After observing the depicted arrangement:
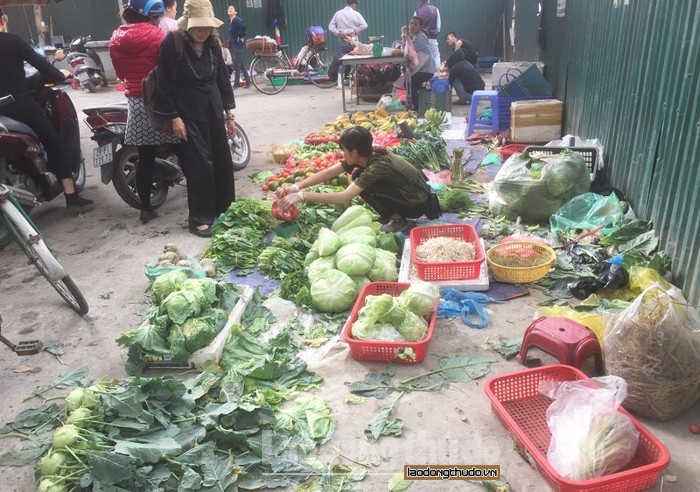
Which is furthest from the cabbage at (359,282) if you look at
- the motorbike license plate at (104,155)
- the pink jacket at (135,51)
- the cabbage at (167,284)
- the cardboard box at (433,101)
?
the cardboard box at (433,101)

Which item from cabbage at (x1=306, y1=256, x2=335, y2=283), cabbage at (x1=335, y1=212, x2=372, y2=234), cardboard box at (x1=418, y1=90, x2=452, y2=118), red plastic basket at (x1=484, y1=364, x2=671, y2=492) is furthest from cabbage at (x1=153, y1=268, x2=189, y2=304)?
cardboard box at (x1=418, y1=90, x2=452, y2=118)

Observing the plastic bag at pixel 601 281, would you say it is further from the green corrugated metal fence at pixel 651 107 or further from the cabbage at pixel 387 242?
the cabbage at pixel 387 242

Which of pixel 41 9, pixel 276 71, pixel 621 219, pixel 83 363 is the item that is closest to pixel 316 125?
pixel 276 71

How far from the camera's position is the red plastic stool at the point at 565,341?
285cm

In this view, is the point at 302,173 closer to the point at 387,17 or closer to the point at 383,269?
the point at 383,269

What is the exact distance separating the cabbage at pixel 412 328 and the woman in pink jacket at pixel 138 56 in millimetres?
3143

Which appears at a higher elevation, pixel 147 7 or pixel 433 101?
pixel 147 7

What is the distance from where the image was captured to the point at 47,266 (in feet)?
12.0

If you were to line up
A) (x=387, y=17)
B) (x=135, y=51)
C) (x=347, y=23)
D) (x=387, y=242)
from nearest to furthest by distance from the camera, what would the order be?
1. (x=387, y=242)
2. (x=135, y=51)
3. (x=347, y=23)
4. (x=387, y=17)

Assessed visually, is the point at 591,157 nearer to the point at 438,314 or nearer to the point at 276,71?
the point at 438,314

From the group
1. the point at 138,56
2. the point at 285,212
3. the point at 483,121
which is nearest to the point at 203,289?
the point at 285,212

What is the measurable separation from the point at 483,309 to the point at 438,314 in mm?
308

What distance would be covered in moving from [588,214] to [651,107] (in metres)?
1.01

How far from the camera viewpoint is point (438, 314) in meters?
3.67
